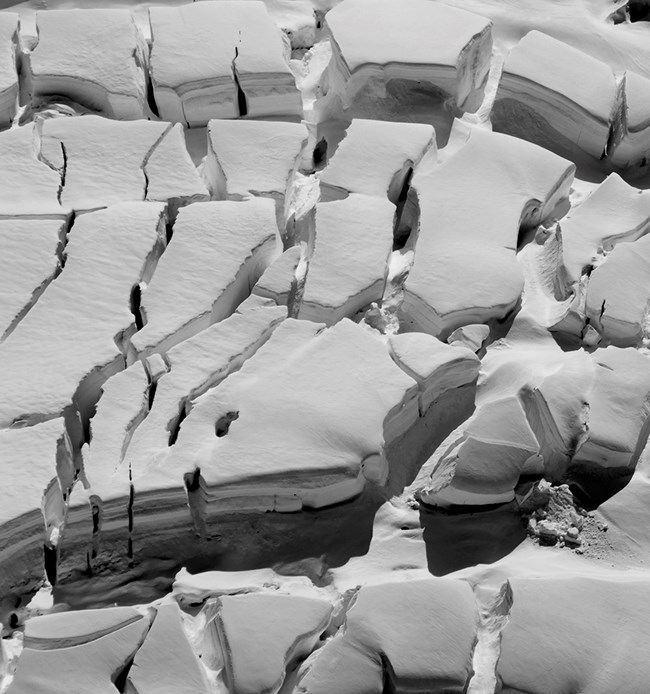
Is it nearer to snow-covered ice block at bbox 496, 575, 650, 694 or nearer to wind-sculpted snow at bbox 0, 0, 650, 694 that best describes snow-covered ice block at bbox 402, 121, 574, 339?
wind-sculpted snow at bbox 0, 0, 650, 694

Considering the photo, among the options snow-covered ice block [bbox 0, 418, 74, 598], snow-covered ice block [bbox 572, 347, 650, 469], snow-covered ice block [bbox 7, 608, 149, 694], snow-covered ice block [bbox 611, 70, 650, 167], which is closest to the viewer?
snow-covered ice block [bbox 7, 608, 149, 694]

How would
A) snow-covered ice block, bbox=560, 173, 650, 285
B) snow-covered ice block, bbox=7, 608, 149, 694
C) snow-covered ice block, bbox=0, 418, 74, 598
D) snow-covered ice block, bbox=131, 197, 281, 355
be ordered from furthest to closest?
snow-covered ice block, bbox=560, 173, 650, 285 → snow-covered ice block, bbox=131, 197, 281, 355 → snow-covered ice block, bbox=0, 418, 74, 598 → snow-covered ice block, bbox=7, 608, 149, 694

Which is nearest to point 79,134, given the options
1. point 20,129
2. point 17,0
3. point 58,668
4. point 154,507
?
point 20,129

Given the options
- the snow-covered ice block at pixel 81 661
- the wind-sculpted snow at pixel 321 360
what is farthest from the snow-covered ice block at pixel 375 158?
the snow-covered ice block at pixel 81 661

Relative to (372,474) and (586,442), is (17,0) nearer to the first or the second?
(372,474)

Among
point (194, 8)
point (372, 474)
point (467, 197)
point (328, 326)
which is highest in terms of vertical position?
point (194, 8)

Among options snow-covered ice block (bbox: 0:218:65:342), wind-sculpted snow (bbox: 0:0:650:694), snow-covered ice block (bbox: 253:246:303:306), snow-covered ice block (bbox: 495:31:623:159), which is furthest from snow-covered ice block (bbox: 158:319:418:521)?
snow-covered ice block (bbox: 495:31:623:159)
